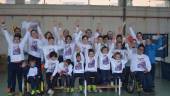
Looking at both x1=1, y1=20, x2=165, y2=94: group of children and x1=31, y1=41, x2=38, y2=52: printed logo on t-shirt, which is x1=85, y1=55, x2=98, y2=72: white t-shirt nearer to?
x1=1, y1=20, x2=165, y2=94: group of children

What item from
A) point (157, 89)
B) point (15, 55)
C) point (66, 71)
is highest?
point (15, 55)

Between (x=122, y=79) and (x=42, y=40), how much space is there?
8.22 ft

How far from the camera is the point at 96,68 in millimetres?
10969

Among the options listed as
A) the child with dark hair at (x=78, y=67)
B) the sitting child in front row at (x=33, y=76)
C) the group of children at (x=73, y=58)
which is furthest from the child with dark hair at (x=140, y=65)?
the sitting child in front row at (x=33, y=76)

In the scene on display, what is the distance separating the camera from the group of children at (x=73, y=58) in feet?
34.8

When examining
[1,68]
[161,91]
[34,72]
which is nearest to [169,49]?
[161,91]

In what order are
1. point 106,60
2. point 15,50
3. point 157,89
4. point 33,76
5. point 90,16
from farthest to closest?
point 90,16
point 157,89
point 106,60
point 15,50
point 33,76

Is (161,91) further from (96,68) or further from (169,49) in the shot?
(169,49)

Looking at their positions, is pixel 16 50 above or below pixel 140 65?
above

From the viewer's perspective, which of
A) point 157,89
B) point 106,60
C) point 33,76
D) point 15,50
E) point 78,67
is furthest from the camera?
point 157,89

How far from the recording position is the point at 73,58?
11086mm

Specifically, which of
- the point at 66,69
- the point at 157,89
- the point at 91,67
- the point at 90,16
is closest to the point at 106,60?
the point at 91,67

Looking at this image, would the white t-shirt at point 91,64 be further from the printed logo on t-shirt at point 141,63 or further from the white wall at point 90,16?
the white wall at point 90,16

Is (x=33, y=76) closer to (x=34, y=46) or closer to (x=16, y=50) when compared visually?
(x=16, y=50)
